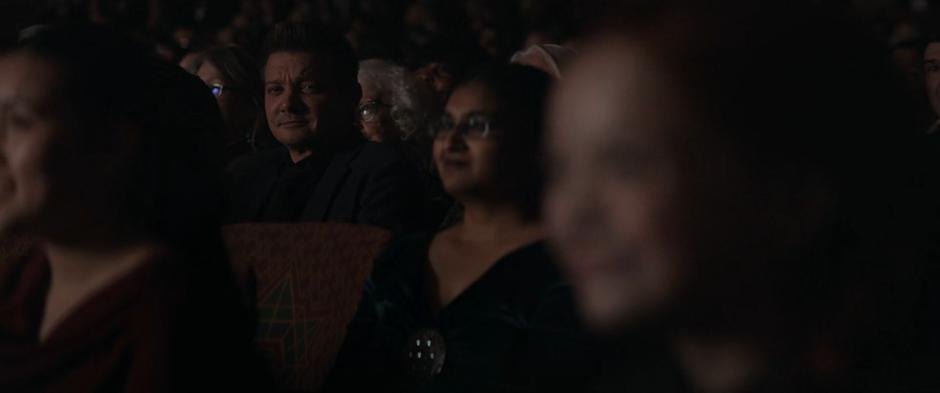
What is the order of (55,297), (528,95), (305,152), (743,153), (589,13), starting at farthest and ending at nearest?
(305,152), (528,95), (55,297), (589,13), (743,153)

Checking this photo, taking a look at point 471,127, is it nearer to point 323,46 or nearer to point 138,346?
point 138,346

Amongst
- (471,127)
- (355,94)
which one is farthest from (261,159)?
(471,127)

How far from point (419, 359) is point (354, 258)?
16.3 inches

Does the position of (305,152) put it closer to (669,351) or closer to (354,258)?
(354,258)

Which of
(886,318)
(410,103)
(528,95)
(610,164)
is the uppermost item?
(610,164)

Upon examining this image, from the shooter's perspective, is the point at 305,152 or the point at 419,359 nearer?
the point at 419,359

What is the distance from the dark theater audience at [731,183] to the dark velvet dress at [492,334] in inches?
25.6

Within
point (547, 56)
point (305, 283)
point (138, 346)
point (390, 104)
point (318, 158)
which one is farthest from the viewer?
point (390, 104)

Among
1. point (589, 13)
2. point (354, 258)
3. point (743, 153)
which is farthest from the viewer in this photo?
point (354, 258)

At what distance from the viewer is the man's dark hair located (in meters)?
3.45

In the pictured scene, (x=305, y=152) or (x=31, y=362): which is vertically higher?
(x=31, y=362)

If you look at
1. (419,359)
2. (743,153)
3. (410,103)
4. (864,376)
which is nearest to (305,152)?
(410,103)

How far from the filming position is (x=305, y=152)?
3.43 metres

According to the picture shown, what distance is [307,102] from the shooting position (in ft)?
11.3
